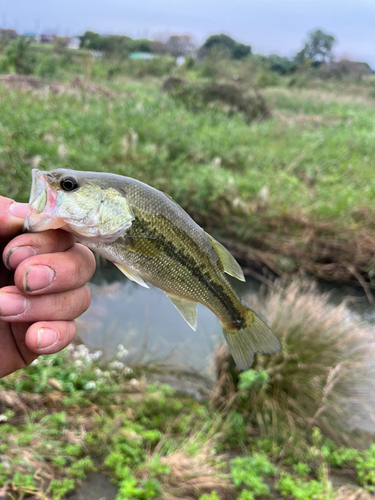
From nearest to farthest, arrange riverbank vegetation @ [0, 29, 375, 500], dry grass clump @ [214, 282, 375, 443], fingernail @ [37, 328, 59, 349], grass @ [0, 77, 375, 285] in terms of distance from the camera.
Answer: fingernail @ [37, 328, 59, 349]
riverbank vegetation @ [0, 29, 375, 500]
dry grass clump @ [214, 282, 375, 443]
grass @ [0, 77, 375, 285]

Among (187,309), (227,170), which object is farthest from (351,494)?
(227,170)

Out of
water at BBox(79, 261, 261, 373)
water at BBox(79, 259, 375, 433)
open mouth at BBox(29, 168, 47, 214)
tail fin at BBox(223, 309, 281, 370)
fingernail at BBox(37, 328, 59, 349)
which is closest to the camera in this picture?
open mouth at BBox(29, 168, 47, 214)

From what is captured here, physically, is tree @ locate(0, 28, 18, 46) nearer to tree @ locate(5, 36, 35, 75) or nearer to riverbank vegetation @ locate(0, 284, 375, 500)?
tree @ locate(5, 36, 35, 75)

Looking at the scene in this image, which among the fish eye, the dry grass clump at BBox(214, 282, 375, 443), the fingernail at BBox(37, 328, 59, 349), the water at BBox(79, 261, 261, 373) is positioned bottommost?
the water at BBox(79, 261, 261, 373)

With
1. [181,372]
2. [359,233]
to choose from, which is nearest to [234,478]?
[181,372]

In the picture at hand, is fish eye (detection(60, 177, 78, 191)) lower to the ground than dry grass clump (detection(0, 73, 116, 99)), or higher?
lower

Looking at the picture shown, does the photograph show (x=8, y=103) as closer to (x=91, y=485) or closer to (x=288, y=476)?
(x=91, y=485)

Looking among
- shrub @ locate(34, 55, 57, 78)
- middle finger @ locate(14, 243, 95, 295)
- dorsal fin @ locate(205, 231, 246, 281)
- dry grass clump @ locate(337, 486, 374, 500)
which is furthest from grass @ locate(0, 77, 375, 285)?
shrub @ locate(34, 55, 57, 78)

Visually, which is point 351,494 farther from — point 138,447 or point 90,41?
point 90,41
